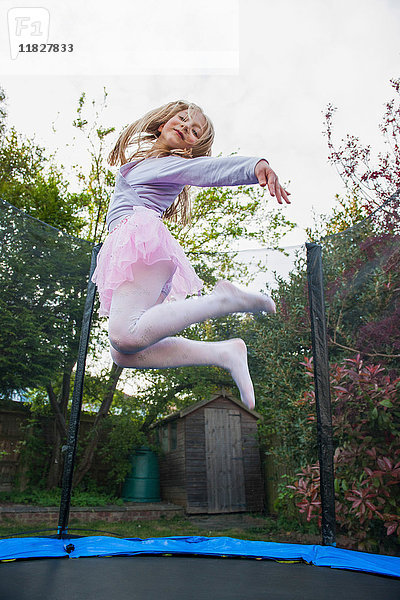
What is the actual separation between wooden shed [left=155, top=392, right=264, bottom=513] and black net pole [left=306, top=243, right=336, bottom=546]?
118 centimetres

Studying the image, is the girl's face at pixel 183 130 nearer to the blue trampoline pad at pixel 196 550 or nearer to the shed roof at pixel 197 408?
→ the blue trampoline pad at pixel 196 550

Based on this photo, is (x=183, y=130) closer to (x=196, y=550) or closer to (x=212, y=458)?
(x=196, y=550)

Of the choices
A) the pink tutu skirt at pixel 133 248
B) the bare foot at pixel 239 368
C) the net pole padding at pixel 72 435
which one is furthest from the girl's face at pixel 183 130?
the net pole padding at pixel 72 435

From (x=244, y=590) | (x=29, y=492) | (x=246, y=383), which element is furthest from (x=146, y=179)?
(x=29, y=492)

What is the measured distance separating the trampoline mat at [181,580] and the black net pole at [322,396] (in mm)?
309

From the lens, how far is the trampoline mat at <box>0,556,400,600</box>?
1.06m

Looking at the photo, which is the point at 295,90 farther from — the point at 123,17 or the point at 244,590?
the point at 244,590

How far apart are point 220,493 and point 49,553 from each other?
171cm

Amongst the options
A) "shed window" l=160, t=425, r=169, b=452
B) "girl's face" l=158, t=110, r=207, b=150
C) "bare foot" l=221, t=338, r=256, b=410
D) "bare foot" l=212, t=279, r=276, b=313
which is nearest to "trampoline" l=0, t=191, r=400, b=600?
"bare foot" l=221, t=338, r=256, b=410

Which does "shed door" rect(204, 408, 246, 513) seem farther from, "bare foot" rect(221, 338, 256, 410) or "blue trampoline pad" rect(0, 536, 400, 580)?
"bare foot" rect(221, 338, 256, 410)

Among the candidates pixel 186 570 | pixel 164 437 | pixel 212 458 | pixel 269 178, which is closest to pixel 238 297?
pixel 269 178

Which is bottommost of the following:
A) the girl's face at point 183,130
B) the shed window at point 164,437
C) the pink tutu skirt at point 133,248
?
the shed window at point 164,437

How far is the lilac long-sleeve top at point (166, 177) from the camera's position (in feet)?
2.98

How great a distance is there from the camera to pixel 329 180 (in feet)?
12.1
